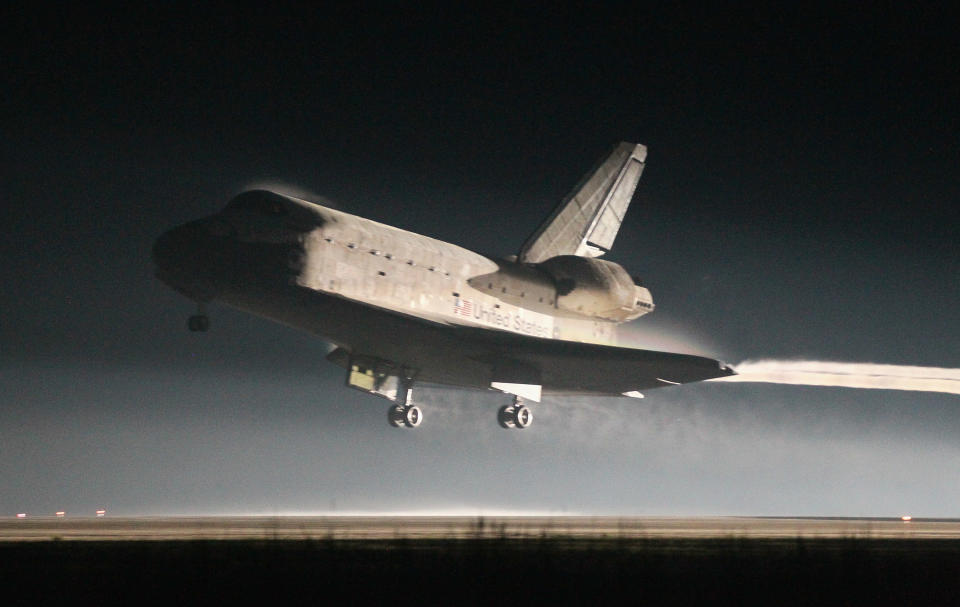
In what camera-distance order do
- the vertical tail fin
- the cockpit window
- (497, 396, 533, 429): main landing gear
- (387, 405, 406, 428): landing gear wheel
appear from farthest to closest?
the vertical tail fin, (387, 405, 406, 428): landing gear wheel, (497, 396, 533, 429): main landing gear, the cockpit window

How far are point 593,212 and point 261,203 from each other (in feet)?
40.2

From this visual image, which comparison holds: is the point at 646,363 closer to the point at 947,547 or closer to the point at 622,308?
the point at 622,308

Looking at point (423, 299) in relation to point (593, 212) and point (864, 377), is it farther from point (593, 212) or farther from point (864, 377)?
point (864, 377)

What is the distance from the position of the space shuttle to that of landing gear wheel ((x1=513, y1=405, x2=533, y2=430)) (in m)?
0.03

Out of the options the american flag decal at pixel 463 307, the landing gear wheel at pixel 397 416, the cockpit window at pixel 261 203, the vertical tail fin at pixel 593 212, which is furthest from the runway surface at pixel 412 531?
the vertical tail fin at pixel 593 212

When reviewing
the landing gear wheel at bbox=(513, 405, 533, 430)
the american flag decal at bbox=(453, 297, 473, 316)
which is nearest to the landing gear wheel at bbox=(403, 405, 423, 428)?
the landing gear wheel at bbox=(513, 405, 533, 430)

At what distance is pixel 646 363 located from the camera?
1084 inches

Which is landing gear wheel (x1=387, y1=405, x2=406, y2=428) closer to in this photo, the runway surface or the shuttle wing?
the shuttle wing

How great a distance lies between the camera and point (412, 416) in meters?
31.1

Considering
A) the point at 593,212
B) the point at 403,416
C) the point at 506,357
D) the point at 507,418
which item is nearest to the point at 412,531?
the point at 506,357

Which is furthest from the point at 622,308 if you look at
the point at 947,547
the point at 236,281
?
the point at 947,547

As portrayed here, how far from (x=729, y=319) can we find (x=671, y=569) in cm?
2352

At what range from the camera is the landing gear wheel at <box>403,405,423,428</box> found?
102 feet

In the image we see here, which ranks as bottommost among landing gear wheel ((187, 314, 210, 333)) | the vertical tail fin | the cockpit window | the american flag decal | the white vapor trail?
landing gear wheel ((187, 314, 210, 333))
